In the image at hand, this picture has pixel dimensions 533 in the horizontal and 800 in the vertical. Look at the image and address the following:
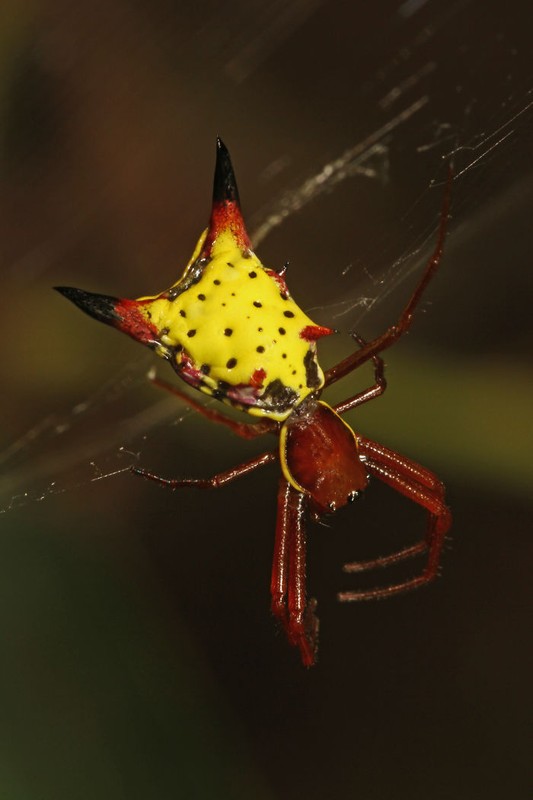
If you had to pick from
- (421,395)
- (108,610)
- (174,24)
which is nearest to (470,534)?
(421,395)

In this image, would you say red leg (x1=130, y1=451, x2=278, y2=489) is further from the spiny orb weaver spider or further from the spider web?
the spider web

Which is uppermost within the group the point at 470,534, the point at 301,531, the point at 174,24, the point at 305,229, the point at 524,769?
the point at 174,24

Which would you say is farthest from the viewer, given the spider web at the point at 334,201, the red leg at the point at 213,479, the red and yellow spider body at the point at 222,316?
the spider web at the point at 334,201

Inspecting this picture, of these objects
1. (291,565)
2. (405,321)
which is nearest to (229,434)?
(291,565)

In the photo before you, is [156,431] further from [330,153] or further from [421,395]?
[330,153]

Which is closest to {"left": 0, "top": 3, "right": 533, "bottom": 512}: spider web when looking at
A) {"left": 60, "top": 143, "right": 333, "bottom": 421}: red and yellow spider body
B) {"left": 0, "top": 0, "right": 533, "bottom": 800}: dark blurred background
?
{"left": 0, "top": 0, "right": 533, "bottom": 800}: dark blurred background

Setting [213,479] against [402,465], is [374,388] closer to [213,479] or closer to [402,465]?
[402,465]

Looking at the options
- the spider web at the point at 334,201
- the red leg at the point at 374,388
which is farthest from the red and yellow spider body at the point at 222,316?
the spider web at the point at 334,201

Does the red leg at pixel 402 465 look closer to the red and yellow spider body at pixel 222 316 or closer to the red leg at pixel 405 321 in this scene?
the red leg at pixel 405 321
